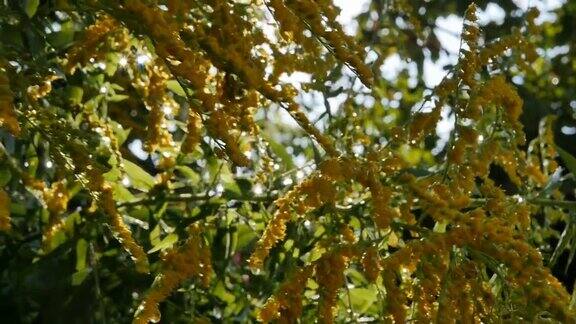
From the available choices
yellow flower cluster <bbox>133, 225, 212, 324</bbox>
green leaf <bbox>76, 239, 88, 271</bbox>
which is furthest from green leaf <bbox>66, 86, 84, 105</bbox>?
yellow flower cluster <bbox>133, 225, 212, 324</bbox>

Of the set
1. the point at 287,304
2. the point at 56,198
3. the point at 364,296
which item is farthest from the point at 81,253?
the point at 287,304

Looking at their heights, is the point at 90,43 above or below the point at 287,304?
above

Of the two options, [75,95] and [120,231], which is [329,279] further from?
[75,95]

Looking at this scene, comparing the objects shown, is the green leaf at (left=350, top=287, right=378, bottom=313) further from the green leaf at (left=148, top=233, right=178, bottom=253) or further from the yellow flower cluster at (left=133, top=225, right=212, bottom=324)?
the yellow flower cluster at (left=133, top=225, right=212, bottom=324)

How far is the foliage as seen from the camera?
1.44 meters

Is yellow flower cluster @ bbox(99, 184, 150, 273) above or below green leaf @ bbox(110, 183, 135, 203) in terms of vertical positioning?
below

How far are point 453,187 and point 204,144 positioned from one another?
1.99 ft

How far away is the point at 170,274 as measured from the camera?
1496 mm

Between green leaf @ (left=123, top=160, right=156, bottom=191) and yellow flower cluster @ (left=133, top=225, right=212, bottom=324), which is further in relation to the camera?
green leaf @ (left=123, top=160, right=156, bottom=191)

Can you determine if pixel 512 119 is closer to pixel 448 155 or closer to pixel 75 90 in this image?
pixel 448 155

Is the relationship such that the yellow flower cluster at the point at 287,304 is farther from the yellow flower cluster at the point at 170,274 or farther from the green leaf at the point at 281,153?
the green leaf at the point at 281,153

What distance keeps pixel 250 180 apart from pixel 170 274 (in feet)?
2.15

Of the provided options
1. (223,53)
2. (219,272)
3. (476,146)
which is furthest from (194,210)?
(223,53)

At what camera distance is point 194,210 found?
2084 millimetres
